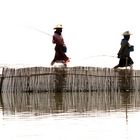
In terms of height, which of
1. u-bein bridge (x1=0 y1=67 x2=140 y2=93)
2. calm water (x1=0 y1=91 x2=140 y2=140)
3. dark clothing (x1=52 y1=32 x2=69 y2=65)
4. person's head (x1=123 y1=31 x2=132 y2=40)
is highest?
person's head (x1=123 y1=31 x2=132 y2=40)

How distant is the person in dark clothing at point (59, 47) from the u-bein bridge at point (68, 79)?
1.85 feet

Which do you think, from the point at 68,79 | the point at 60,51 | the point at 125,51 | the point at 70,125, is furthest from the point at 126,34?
the point at 70,125

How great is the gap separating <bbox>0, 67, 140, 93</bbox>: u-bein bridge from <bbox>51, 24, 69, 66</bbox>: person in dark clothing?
1.85 feet

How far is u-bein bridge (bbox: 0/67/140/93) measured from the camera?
19375 mm

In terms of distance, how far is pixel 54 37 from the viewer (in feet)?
63.7

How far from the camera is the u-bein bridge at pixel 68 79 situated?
1938 cm

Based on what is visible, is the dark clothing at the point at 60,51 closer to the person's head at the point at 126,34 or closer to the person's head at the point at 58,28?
the person's head at the point at 58,28

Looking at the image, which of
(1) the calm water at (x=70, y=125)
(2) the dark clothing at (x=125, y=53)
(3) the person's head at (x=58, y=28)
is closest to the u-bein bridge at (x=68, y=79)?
(2) the dark clothing at (x=125, y=53)

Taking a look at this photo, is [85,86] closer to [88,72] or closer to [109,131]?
[88,72]

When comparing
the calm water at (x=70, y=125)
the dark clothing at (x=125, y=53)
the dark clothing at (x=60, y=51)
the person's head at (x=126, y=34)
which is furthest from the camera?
the person's head at (x=126, y=34)

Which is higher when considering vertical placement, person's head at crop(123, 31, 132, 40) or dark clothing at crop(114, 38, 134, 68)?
person's head at crop(123, 31, 132, 40)

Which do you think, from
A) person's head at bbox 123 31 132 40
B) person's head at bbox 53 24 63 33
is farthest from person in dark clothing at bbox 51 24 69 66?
person's head at bbox 123 31 132 40

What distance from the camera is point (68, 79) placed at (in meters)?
19.6

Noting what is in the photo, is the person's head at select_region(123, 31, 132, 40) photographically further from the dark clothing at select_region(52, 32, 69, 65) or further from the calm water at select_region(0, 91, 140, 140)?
the calm water at select_region(0, 91, 140, 140)
